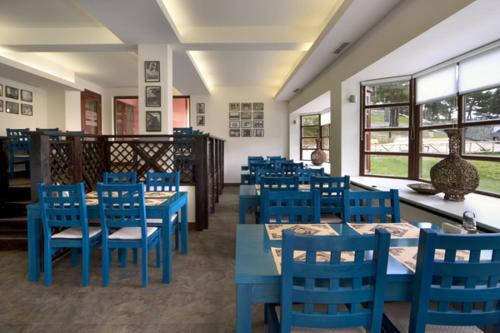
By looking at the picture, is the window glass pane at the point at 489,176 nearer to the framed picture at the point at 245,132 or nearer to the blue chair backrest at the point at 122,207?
the blue chair backrest at the point at 122,207

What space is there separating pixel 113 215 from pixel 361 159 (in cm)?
366

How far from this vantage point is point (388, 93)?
14.8ft

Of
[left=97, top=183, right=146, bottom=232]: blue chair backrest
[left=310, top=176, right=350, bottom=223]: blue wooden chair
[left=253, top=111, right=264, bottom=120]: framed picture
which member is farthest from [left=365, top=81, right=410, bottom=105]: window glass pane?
[left=253, top=111, right=264, bottom=120]: framed picture

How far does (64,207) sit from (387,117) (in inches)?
162

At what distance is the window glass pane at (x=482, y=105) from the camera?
2828 millimetres

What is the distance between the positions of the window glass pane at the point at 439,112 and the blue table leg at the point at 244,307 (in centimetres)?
320

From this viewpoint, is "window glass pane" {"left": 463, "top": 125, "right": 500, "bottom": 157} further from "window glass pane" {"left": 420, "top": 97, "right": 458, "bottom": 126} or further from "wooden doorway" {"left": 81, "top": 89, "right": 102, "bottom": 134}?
"wooden doorway" {"left": 81, "top": 89, "right": 102, "bottom": 134}

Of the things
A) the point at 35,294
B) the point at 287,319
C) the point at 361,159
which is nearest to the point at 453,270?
the point at 287,319

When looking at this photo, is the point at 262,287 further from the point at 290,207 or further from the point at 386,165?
the point at 386,165

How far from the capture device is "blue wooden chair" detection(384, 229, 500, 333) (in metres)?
1.05

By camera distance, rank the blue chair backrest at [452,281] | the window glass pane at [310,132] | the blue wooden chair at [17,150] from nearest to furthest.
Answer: the blue chair backrest at [452,281]
the blue wooden chair at [17,150]
the window glass pane at [310,132]

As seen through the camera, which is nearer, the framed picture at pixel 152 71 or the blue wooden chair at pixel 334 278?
the blue wooden chair at pixel 334 278

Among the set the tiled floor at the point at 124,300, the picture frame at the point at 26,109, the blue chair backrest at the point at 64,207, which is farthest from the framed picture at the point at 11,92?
the blue chair backrest at the point at 64,207

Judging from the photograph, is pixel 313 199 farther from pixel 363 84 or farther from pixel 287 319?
pixel 363 84
